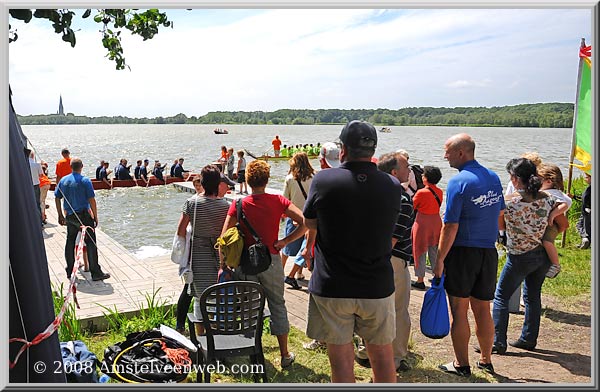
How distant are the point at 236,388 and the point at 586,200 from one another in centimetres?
739

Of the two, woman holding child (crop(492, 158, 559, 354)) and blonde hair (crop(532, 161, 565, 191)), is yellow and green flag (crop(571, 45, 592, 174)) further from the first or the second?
woman holding child (crop(492, 158, 559, 354))

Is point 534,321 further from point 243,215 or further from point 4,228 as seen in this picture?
point 4,228

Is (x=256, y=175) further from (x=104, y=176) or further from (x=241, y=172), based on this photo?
(x=104, y=176)

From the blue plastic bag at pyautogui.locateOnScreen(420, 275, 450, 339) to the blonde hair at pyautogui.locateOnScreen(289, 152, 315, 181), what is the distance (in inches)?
75.9

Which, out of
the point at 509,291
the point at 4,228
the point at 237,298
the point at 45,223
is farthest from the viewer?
the point at 45,223

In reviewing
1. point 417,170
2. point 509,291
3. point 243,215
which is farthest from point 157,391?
point 417,170

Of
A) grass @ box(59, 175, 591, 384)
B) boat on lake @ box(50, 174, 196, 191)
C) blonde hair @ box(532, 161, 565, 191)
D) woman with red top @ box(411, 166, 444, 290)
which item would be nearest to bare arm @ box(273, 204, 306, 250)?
grass @ box(59, 175, 591, 384)

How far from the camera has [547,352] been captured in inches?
174

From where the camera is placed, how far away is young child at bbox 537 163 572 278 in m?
4.24

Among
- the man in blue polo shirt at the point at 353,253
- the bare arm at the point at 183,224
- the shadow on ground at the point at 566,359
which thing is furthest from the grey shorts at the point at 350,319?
the shadow on ground at the point at 566,359

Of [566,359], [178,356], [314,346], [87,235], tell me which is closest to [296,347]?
[314,346]

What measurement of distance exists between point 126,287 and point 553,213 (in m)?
4.62

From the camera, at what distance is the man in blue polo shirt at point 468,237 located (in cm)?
362

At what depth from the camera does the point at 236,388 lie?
9.14 feet
